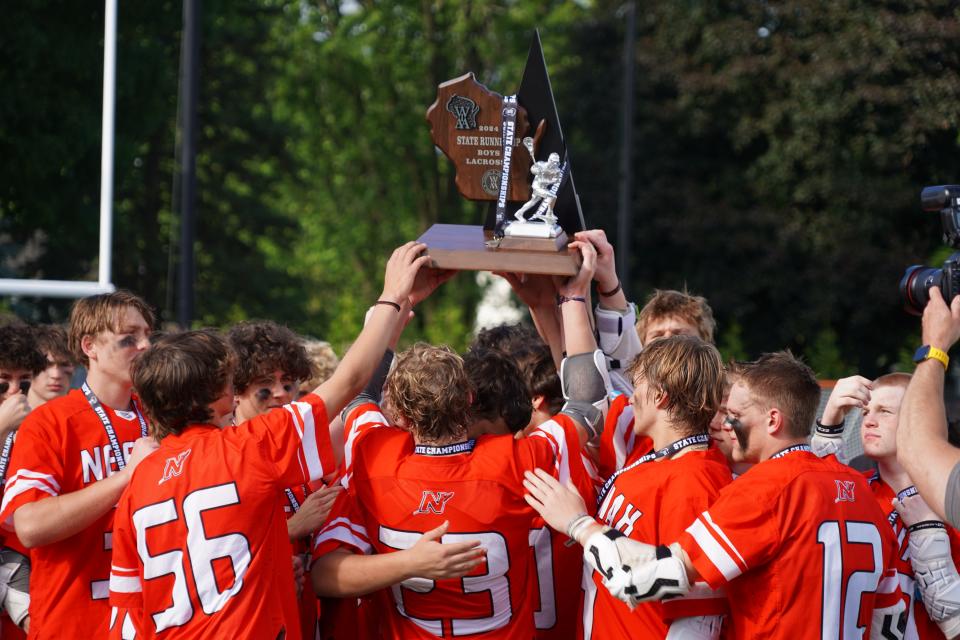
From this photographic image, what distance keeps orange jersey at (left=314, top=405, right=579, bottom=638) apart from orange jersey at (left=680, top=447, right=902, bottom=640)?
1.97 feet

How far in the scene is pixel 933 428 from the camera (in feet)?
10.2

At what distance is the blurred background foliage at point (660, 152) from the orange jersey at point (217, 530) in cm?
673

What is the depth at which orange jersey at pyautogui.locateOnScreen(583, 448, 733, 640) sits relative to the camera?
3.44 metres

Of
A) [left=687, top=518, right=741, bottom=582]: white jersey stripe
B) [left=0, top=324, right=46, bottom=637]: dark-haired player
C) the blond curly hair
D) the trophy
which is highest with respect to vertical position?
the trophy

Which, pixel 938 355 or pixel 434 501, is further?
pixel 434 501

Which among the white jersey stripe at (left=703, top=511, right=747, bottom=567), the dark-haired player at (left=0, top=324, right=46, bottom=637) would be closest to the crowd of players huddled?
the white jersey stripe at (left=703, top=511, right=747, bottom=567)

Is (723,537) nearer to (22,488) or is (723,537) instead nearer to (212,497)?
(212,497)

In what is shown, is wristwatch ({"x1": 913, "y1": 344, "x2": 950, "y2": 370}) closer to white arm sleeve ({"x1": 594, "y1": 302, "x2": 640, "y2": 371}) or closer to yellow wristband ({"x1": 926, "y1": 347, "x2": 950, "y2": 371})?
yellow wristband ({"x1": 926, "y1": 347, "x2": 950, "y2": 371})

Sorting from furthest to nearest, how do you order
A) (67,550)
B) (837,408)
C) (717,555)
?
(837,408)
(67,550)
(717,555)

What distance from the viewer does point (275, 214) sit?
22781mm

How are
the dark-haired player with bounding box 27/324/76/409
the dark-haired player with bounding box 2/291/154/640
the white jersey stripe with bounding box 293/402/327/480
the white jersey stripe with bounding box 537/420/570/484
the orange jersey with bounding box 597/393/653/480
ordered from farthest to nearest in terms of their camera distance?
the dark-haired player with bounding box 27/324/76/409 < the orange jersey with bounding box 597/393/653/480 < the dark-haired player with bounding box 2/291/154/640 < the white jersey stripe with bounding box 537/420/570/484 < the white jersey stripe with bounding box 293/402/327/480

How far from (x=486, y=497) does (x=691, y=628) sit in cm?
77

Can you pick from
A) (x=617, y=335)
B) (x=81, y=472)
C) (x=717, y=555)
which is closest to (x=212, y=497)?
(x=81, y=472)

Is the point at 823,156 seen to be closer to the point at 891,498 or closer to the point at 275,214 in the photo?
the point at 275,214
